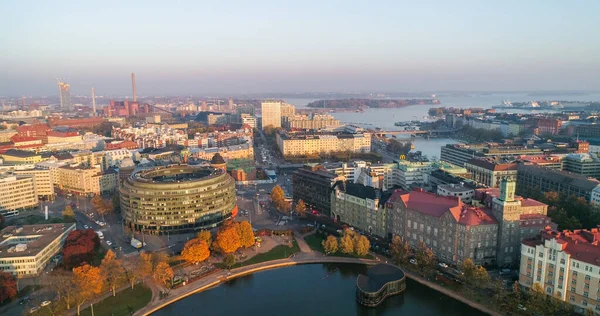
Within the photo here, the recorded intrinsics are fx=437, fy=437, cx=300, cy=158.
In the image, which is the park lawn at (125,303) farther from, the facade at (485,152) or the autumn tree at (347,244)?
the facade at (485,152)

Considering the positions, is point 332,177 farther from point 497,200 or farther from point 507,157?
point 507,157

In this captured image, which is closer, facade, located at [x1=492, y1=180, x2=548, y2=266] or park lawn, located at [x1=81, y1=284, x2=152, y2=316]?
park lawn, located at [x1=81, y1=284, x2=152, y2=316]

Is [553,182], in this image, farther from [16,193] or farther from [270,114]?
[270,114]

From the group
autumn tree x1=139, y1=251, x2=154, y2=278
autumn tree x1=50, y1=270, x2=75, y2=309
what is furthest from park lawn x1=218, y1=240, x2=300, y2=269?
autumn tree x1=50, y1=270, x2=75, y2=309

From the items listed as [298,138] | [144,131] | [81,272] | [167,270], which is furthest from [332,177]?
[144,131]

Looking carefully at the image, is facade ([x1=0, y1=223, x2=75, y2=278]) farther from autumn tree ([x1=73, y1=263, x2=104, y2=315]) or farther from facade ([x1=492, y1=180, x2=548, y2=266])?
facade ([x1=492, y1=180, x2=548, y2=266])

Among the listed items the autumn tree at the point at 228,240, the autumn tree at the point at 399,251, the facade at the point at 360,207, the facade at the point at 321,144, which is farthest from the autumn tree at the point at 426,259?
the facade at the point at 321,144

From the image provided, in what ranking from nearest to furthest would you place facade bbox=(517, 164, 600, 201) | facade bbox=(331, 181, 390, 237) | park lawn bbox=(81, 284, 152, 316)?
park lawn bbox=(81, 284, 152, 316) → facade bbox=(331, 181, 390, 237) → facade bbox=(517, 164, 600, 201)
